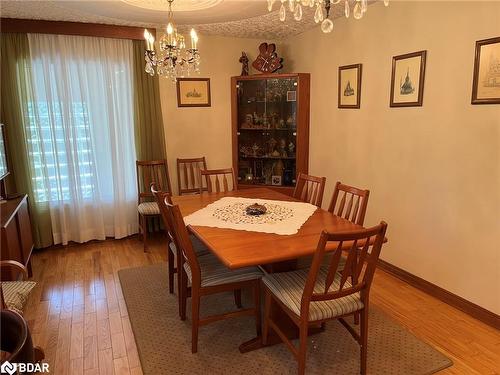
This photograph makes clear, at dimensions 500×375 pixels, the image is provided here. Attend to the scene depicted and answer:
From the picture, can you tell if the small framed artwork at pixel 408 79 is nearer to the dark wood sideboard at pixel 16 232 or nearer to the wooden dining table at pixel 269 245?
the wooden dining table at pixel 269 245

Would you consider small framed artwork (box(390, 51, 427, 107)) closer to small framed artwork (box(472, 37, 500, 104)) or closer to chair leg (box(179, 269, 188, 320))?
small framed artwork (box(472, 37, 500, 104))

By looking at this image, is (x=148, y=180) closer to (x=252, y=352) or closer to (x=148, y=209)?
(x=148, y=209)

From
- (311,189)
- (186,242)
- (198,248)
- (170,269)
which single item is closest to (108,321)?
(170,269)

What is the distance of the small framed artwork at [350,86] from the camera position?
343 cm

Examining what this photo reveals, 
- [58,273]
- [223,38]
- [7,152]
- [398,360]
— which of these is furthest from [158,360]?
[223,38]

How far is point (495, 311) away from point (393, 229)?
38.9 inches

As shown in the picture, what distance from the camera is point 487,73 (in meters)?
2.32

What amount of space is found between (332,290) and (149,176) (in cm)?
280

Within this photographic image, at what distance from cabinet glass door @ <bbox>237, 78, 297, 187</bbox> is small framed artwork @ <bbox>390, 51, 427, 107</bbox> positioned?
1354 millimetres

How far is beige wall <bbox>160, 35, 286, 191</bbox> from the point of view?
4227mm

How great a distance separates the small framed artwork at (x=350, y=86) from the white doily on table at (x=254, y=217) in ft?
4.36

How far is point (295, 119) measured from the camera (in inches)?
165

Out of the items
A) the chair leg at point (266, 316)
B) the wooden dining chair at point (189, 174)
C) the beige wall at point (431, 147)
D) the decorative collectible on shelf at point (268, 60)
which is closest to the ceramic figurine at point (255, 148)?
the wooden dining chair at point (189, 174)

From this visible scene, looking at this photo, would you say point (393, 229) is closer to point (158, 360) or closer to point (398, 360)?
point (398, 360)
